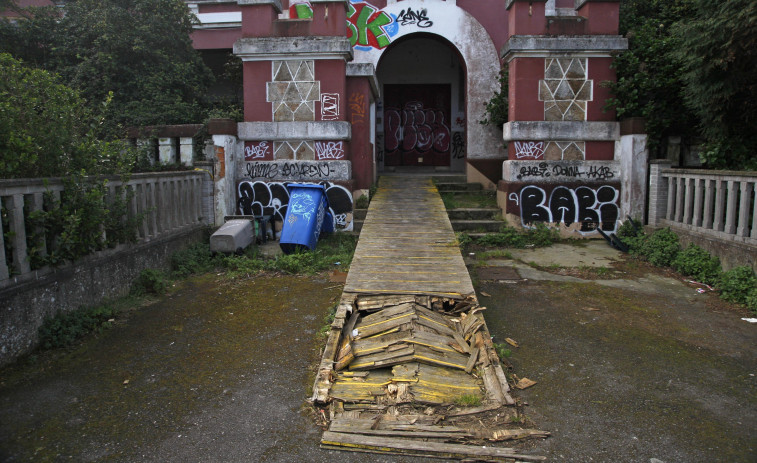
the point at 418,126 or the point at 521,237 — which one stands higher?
the point at 418,126

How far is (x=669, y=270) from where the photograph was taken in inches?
320

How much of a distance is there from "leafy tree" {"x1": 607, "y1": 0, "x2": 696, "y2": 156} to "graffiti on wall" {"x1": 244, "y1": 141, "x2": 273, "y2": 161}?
6.66 meters

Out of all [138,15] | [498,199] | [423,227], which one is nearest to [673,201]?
[498,199]

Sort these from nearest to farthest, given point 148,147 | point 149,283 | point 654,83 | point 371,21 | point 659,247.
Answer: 1. point 149,283
2. point 659,247
3. point 654,83
4. point 148,147
5. point 371,21

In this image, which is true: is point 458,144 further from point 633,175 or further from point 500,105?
point 633,175

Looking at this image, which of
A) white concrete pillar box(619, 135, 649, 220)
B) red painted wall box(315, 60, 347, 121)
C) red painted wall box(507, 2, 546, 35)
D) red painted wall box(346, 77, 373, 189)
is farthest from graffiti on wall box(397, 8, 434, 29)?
white concrete pillar box(619, 135, 649, 220)

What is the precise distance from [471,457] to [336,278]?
15.0 ft

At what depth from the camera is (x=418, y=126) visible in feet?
51.9

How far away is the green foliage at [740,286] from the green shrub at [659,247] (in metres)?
1.41

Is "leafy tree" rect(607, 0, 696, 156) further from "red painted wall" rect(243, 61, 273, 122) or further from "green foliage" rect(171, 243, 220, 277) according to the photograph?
"green foliage" rect(171, 243, 220, 277)

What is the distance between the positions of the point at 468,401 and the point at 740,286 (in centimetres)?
474

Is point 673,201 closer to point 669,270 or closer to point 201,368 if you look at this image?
point 669,270

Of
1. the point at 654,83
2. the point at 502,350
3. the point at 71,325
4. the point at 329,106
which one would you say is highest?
the point at 654,83

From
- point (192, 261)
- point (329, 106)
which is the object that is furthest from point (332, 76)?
point (192, 261)
